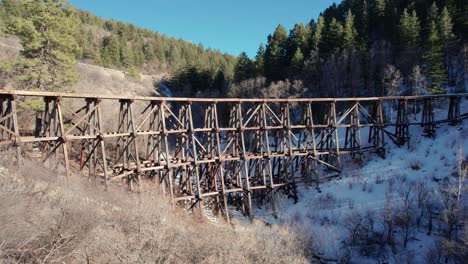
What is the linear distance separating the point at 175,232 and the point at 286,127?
966cm

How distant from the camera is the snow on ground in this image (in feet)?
36.7

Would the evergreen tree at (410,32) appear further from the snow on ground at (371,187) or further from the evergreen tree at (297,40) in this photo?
the snow on ground at (371,187)

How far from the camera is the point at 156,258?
16.0ft

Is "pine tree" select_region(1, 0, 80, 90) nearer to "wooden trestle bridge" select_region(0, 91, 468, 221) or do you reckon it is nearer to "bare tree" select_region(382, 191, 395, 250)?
"wooden trestle bridge" select_region(0, 91, 468, 221)

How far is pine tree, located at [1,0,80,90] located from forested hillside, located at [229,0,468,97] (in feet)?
67.5

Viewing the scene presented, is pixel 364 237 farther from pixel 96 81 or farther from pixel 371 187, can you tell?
pixel 96 81

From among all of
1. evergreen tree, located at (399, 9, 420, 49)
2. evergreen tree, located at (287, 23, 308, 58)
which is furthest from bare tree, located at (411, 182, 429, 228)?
evergreen tree, located at (287, 23, 308, 58)

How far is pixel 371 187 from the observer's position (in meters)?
13.7

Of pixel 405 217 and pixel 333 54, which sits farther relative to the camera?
pixel 333 54

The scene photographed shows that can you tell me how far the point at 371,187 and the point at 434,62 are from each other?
61.9 feet

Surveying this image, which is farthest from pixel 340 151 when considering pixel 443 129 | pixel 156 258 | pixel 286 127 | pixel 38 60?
pixel 38 60

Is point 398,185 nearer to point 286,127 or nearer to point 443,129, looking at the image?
point 286,127

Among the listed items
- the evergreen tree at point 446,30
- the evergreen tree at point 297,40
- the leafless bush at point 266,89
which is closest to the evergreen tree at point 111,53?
the leafless bush at point 266,89

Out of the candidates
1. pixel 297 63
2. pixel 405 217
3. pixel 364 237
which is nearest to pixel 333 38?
pixel 297 63
